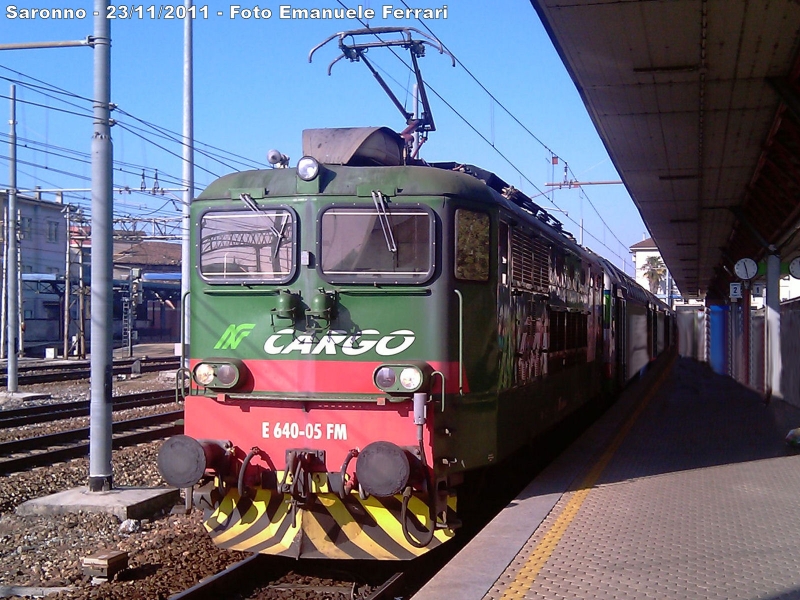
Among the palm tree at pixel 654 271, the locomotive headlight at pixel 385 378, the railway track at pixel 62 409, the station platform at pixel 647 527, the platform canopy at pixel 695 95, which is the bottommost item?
the railway track at pixel 62 409

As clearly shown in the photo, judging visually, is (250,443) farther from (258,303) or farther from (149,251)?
(149,251)

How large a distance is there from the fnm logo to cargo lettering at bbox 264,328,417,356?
0.44 m

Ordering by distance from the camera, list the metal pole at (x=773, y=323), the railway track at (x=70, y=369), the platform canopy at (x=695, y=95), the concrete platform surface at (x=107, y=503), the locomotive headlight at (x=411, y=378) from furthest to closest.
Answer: the railway track at (x=70, y=369) → the metal pole at (x=773, y=323) → the platform canopy at (x=695, y=95) → the concrete platform surface at (x=107, y=503) → the locomotive headlight at (x=411, y=378)

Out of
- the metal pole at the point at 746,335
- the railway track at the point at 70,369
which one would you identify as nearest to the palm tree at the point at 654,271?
the railway track at the point at 70,369

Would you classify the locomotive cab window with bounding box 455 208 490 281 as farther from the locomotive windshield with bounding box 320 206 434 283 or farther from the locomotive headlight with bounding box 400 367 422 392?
the locomotive headlight with bounding box 400 367 422 392

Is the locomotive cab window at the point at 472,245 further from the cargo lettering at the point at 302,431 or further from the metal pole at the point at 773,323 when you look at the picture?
the metal pole at the point at 773,323

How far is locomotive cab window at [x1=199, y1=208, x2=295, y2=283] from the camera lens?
22.4 ft

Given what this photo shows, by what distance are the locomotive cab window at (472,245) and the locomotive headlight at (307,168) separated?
116cm

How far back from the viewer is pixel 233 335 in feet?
22.6

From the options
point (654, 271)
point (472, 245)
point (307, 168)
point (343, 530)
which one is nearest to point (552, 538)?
point (343, 530)

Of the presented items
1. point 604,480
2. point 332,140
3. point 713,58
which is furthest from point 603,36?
point 604,480

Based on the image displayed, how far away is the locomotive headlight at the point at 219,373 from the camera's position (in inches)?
262

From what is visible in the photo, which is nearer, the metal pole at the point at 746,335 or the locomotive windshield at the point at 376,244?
the locomotive windshield at the point at 376,244

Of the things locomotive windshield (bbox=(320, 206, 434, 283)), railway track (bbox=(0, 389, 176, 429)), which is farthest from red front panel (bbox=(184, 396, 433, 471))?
railway track (bbox=(0, 389, 176, 429))
